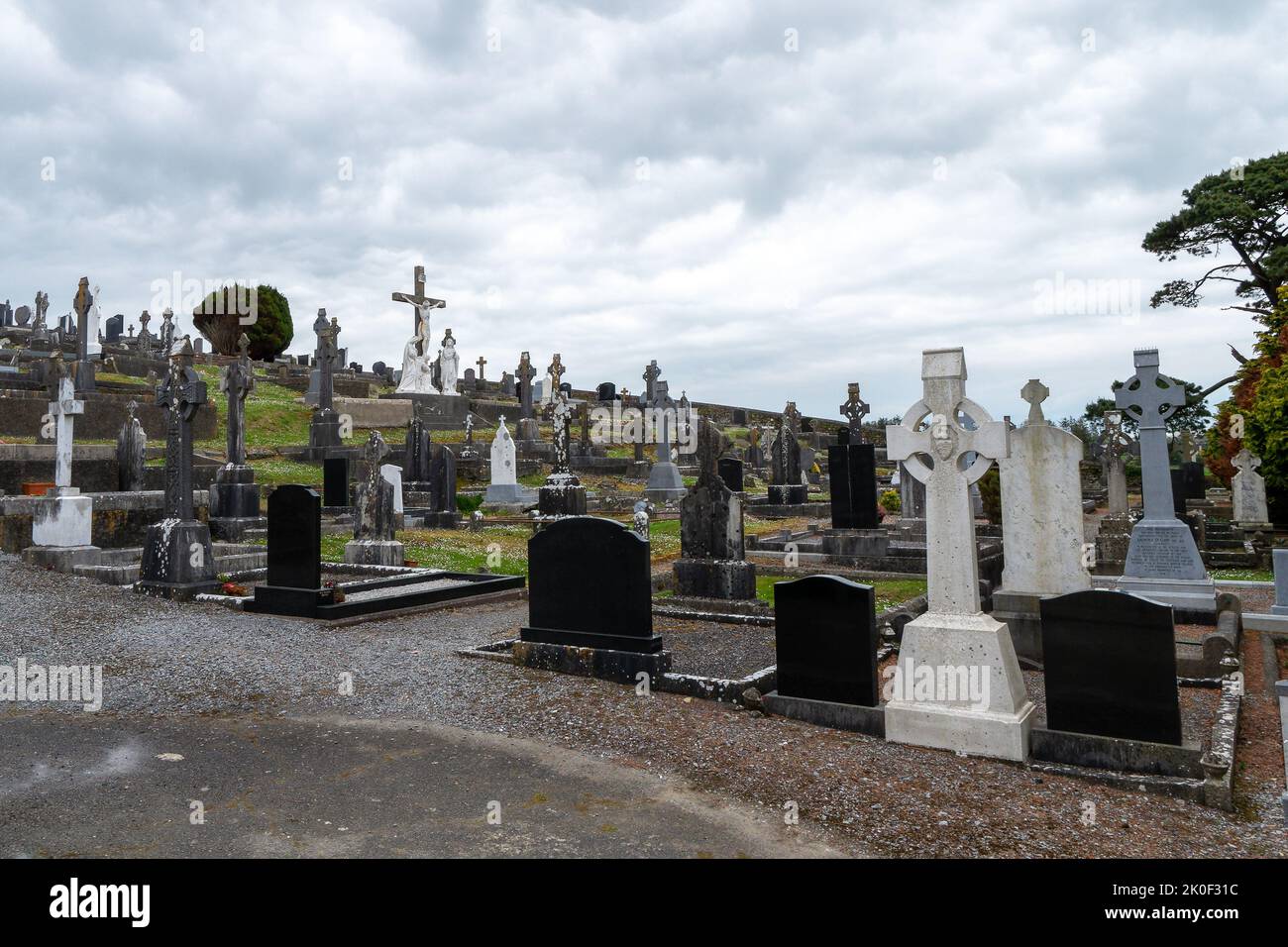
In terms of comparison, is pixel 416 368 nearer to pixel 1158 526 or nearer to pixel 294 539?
pixel 294 539

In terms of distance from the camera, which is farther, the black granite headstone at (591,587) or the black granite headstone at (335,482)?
the black granite headstone at (335,482)

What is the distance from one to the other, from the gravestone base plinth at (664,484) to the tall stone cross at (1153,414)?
15756 millimetres

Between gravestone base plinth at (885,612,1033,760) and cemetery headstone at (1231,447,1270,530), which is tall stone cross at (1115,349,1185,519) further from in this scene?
cemetery headstone at (1231,447,1270,530)

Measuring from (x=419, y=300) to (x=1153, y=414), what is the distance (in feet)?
96.1

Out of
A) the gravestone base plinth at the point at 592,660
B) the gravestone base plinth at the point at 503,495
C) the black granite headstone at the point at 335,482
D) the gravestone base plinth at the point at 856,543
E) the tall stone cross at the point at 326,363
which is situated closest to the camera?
the gravestone base plinth at the point at 592,660

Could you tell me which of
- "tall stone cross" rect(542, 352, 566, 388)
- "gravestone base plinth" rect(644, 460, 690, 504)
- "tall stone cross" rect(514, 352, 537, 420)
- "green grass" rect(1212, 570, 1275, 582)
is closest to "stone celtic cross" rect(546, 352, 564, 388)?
"tall stone cross" rect(542, 352, 566, 388)

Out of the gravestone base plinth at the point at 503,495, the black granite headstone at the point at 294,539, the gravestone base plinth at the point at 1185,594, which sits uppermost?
the gravestone base plinth at the point at 503,495

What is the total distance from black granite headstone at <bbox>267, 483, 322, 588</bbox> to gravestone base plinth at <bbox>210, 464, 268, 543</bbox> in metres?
6.82

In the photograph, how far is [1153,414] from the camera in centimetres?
964

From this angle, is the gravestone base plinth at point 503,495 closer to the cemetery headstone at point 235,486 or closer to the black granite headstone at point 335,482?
the black granite headstone at point 335,482

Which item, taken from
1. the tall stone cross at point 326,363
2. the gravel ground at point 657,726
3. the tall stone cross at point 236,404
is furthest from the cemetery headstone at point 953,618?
the tall stone cross at point 326,363

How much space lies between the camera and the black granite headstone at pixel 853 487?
14883 millimetres

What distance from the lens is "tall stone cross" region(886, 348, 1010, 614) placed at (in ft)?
16.5
